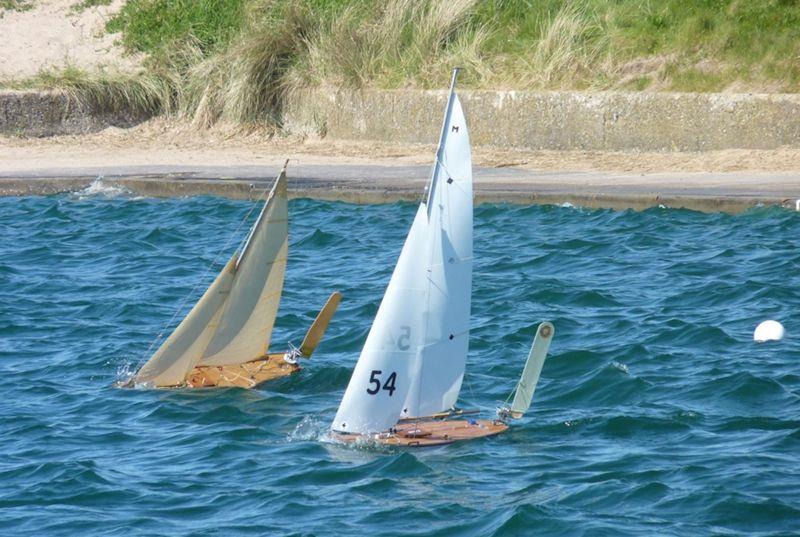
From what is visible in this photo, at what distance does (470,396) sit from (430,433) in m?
1.62

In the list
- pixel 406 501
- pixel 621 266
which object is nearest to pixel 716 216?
pixel 621 266

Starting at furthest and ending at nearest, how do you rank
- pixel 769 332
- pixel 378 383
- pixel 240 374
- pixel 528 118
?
pixel 528 118 < pixel 769 332 < pixel 240 374 < pixel 378 383

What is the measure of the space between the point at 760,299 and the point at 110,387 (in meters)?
6.75

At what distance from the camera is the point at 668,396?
464 inches

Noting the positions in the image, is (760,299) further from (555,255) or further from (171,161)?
(171,161)

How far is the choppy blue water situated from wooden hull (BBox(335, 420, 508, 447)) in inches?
3.5

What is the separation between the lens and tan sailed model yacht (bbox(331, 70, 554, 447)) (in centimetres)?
1016

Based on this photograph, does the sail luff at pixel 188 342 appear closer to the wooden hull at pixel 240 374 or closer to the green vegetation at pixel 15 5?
the wooden hull at pixel 240 374

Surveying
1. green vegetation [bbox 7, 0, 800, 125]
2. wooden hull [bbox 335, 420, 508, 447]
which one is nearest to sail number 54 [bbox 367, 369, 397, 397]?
wooden hull [bbox 335, 420, 508, 447]

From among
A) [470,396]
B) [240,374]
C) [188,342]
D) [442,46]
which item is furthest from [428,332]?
[442,46]

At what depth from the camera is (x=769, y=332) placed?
43.8 ft

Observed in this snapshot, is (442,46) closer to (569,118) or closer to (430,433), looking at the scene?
(569,118)

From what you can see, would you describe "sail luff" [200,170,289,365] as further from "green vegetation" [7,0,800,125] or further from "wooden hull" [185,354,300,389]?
"green vegetation" [7,0,800,125]

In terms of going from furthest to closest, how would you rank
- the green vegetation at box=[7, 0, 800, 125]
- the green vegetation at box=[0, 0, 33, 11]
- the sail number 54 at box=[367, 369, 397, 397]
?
1. the green vegetation at box=[0, 0, 33, 11]
2. the green vegetation at box=[7, 0, 800, 125]
3. the sail number 54 at box=[367, 369, 397, 397]
